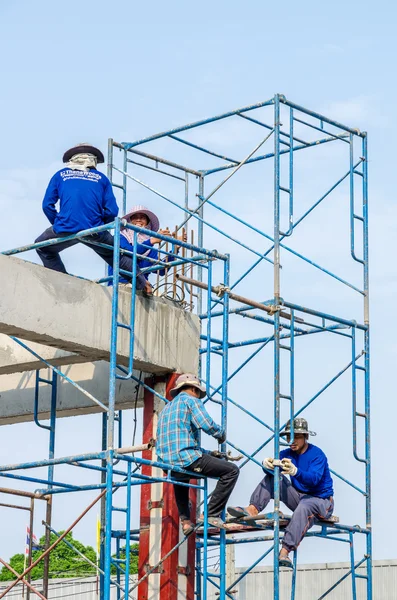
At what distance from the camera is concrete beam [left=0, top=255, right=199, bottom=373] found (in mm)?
13820

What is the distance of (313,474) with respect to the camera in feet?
50.8

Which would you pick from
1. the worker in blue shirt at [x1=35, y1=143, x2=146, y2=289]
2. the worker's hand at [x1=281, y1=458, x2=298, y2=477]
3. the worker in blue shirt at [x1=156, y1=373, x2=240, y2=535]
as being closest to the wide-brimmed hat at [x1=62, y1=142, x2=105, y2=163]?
the worker in blue shirt at [x1=35, y1=143, x2=146, y2=289]

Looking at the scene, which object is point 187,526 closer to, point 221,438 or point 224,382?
point 221,438

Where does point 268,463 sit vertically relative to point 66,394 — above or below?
below

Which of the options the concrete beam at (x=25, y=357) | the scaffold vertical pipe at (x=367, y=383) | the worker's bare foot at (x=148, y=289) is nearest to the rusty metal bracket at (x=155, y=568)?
the concrete beam at (x=25, y=357)

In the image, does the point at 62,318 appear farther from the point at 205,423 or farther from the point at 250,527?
the point at 250,527

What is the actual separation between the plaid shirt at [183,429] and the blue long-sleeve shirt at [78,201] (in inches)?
91.0

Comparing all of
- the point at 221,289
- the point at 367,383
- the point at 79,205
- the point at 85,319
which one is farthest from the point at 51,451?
the point at 367,383

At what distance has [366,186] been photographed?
17750 millimetres

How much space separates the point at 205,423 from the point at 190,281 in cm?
231

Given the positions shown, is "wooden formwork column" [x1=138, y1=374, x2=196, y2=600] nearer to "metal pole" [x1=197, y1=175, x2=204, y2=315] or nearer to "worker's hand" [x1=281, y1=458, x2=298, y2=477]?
"worker's hand" [x1=281, y1=458, x2=298, y2=477]

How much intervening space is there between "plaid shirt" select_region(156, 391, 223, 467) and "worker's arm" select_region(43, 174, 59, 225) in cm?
267

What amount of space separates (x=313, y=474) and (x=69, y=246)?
13.4ft

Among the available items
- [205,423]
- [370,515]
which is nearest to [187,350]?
[205,423]
